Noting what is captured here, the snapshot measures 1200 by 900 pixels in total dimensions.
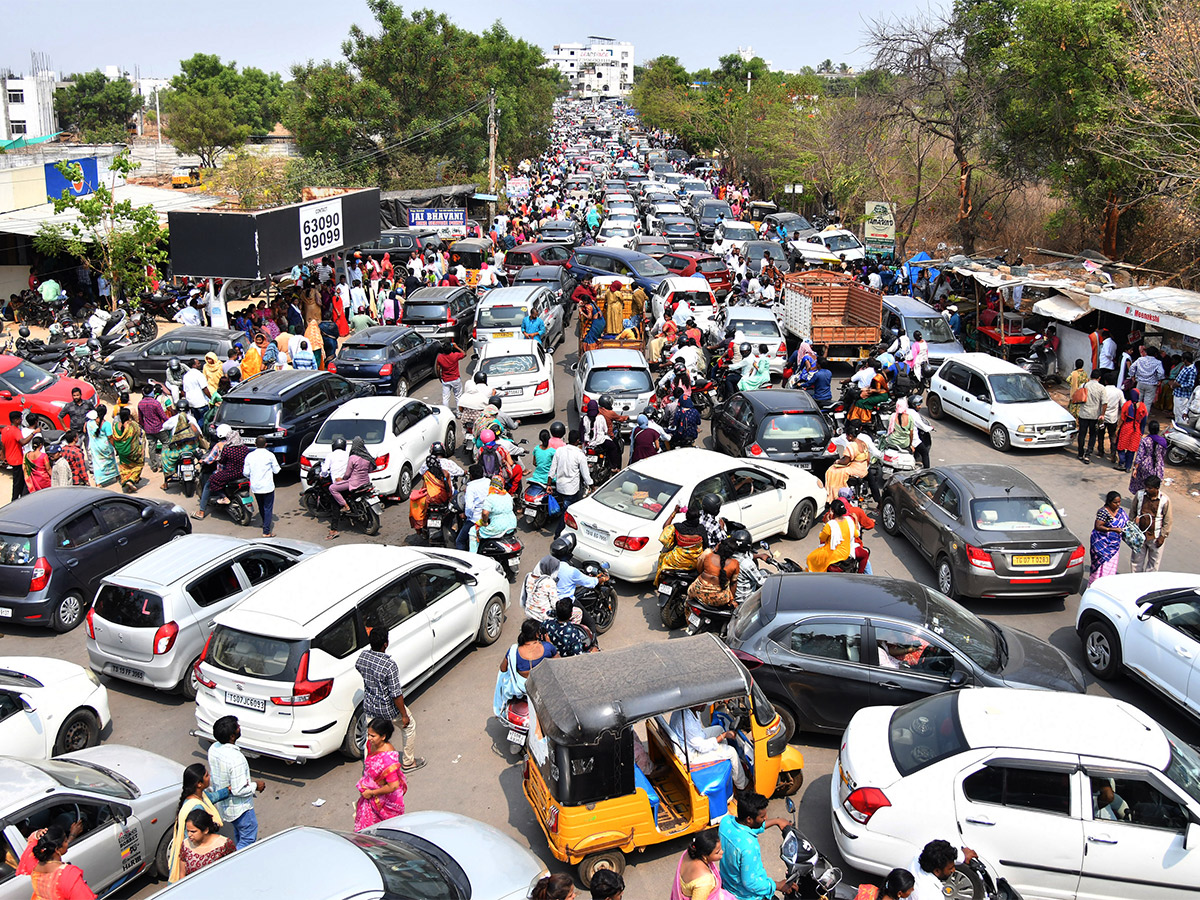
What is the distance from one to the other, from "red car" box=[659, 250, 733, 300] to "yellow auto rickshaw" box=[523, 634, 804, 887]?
2134 cm

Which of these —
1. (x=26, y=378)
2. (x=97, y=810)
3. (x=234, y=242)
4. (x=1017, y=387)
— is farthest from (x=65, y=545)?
(x=1017, y=387)

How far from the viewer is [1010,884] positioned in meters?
6.40

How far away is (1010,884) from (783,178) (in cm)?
4628

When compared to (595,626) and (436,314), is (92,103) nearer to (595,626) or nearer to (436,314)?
(436,314)

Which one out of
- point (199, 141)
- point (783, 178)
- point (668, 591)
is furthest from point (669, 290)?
point (199, 141)

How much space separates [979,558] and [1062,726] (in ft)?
15.8

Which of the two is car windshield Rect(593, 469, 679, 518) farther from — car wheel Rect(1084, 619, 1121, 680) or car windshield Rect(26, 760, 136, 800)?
car windshield Rect(26, 760, 136, 800)

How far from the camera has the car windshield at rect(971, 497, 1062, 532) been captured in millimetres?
11594

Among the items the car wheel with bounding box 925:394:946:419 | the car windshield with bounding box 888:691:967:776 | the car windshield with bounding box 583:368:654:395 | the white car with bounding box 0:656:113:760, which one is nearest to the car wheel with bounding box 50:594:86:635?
the white car with bounding box 0:656:113:760

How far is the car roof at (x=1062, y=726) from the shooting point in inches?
258

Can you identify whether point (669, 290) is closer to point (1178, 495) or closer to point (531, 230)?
point (1178, 495)

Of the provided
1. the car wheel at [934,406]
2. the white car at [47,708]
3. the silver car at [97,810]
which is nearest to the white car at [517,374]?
the car wheel at [934,406]

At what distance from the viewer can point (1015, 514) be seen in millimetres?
11727

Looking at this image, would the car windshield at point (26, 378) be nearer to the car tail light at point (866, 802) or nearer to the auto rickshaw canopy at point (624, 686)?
the auto rickshaw canopy at point (624, 686)
